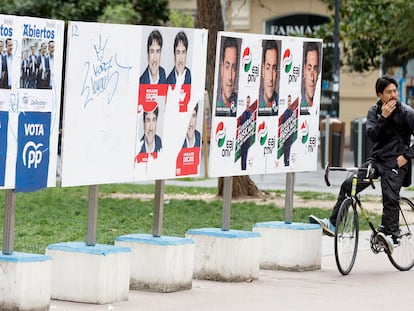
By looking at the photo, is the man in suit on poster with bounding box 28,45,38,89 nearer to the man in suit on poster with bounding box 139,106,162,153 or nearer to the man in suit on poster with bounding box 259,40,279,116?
the man in suit on poster with bounding box 139,106,162,153

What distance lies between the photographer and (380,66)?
3659 centimetres

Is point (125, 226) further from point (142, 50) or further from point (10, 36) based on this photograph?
point (10, 36)

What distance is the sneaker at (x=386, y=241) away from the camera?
11945mm

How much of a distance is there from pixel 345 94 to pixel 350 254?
111 feet

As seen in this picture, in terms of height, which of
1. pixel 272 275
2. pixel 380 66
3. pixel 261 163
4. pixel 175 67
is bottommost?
pixel 272 275

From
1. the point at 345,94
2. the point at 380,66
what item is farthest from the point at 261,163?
the point at 345,94

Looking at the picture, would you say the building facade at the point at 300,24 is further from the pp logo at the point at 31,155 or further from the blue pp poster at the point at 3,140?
the blue pp poster at the point at 3,140

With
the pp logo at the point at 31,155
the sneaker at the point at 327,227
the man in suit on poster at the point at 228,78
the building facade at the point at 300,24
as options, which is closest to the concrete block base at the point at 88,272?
the pp logo at the point at 31,155

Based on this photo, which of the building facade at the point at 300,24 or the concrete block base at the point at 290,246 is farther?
the building facade at the point at 300,24

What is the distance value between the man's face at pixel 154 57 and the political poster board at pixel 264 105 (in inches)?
35.5

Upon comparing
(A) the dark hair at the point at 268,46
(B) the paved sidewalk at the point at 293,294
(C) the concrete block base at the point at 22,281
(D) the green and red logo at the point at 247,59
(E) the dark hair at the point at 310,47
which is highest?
(E) the dark hair at the point at 310,47

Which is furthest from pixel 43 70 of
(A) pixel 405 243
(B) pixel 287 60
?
(A) pixel 405 243

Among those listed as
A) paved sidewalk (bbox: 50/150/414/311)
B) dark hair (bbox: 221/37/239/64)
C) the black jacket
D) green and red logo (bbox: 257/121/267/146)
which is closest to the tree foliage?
the black jacket

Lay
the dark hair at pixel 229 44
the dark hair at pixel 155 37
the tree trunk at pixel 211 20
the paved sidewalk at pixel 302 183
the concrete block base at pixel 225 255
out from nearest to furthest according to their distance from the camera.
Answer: the dark hair at pixel 155 37
the dark hair at pixel 229 44
the concrete block base at pixel 225 255
the tree trunk at pixel 211 20
the paved sidewalk at pixel 302 183
